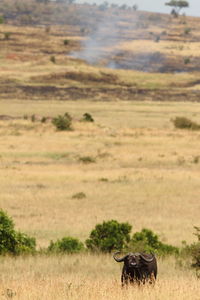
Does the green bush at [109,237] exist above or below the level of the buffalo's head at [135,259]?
below

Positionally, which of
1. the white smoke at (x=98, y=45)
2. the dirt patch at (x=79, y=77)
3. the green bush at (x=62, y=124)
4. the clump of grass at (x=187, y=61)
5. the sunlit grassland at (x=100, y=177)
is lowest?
the sunlit grassland at (x=100, y=177)

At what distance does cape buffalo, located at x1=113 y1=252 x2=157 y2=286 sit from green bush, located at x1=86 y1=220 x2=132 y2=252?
752 centimetres

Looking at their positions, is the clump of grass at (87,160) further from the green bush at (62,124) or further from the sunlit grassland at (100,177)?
the green bush at (62,124)

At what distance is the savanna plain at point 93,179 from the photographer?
1259cm

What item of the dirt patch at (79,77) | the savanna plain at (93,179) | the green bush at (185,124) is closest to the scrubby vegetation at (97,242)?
the savanna plain at (93,179)

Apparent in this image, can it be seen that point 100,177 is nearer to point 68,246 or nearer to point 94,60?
point 68,246

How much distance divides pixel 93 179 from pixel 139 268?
24.8 meters

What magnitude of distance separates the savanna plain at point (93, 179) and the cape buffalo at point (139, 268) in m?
0.20

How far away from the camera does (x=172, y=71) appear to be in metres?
134

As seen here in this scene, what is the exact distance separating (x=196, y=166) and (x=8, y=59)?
74693 millimetres

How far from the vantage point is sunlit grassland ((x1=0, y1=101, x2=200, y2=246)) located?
84.1ft

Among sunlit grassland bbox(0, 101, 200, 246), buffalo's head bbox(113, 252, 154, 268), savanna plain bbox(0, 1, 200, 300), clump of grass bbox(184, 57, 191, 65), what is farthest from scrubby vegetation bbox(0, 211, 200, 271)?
clump of grass bbox(184, 57, 191, 65)

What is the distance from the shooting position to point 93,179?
115 ft

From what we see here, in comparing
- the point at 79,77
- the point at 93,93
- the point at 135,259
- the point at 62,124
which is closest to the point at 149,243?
the point at 135,259
